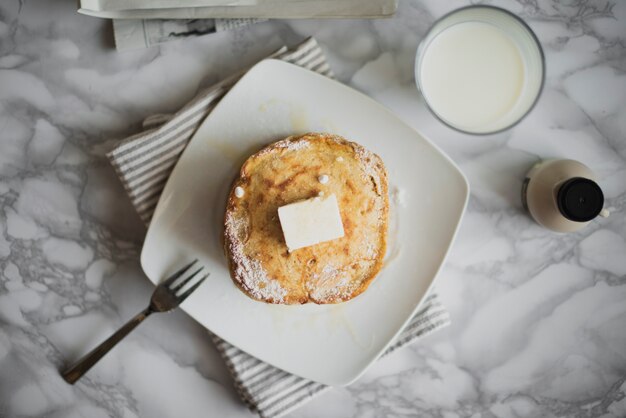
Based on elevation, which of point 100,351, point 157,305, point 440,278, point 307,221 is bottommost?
point 440,278

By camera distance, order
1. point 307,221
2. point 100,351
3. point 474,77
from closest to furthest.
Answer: point 307,221 → point 474,77 → point 100,351

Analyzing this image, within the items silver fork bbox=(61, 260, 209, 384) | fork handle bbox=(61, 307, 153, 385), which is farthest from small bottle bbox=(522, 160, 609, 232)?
fork handle bbox=(61, 307, 153, 385)

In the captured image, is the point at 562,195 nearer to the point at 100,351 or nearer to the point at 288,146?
the point at 288,146

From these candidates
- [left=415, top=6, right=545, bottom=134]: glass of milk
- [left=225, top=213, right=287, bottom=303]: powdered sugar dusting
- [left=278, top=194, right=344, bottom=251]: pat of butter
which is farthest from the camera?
[left=415, top=6, right=545, bottom=134]: glass of milk

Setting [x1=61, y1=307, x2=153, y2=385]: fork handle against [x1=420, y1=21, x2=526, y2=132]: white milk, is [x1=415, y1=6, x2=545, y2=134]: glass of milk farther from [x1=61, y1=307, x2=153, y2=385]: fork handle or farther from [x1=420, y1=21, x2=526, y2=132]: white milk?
[x1=61, y1=307, x2=153, y2=385]: fork handle

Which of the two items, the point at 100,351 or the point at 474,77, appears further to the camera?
the point at 100,351

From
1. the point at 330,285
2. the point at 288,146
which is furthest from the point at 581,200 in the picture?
the point at 288,146

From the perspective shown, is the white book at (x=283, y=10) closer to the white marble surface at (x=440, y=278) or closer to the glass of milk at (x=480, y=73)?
the white marble surface at (x=440, y=278)
